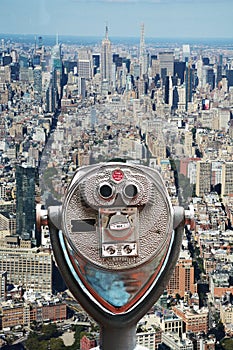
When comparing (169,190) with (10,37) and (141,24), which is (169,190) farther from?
(141,24)

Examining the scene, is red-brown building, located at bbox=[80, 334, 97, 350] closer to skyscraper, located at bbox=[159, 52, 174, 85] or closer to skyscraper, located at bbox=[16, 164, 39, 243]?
skyscraper, located at bbox=[16, 164, 39, 243]

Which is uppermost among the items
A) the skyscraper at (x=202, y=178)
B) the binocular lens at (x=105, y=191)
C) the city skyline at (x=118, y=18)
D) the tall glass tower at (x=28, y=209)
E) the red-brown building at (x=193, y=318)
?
the city skyline at (x=118, y=18)

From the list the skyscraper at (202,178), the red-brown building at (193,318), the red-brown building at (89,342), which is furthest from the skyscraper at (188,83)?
the red-brown building at (89,342)

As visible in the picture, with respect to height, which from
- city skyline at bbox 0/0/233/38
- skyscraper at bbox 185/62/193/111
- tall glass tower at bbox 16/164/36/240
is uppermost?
city skyline at bbox 0/0/233/38

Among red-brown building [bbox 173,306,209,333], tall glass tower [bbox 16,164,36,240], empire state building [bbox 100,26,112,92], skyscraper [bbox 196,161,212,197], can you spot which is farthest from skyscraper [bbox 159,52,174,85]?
tall glass tower [bbox 16,164,36,240]

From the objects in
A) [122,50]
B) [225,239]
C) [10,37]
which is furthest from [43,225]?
[10,37]

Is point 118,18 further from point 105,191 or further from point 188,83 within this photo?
point 105,191

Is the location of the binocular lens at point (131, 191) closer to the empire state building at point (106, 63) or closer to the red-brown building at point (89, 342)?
the red-brown building at point (89, 342)

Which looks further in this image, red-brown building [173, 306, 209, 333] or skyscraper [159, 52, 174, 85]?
skyscraper [159, 52, 174, 85]
